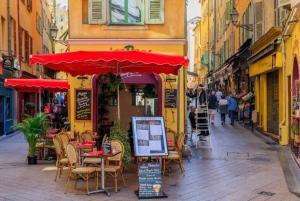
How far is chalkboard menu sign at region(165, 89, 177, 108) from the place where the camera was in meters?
13.1

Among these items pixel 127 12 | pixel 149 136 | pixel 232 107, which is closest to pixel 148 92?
pixel 127 12

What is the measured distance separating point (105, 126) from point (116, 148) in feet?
16.6

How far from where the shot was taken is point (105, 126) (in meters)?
14.0

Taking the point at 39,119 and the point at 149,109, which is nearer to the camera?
the point at 39,119

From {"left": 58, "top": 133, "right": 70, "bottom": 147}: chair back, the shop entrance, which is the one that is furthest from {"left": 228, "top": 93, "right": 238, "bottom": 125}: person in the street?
{"left": 58, "top": 133, "right": 70, "bottom": 147}: chair back

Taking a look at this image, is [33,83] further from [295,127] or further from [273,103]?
[273,103]

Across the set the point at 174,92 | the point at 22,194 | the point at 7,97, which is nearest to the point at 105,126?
the point at 174,92

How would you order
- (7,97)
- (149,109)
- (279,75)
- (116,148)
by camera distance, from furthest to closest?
(7,97)
(279,75)
(149,109)
(116,148)

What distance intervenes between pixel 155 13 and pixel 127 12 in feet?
2.83

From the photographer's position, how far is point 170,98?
43.2 ft

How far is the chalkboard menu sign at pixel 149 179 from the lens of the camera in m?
8.02

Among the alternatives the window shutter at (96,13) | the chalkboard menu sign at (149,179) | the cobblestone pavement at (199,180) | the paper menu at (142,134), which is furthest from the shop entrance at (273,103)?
the chalkboard menu sign at (149,179)

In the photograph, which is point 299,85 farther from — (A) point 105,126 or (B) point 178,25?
(A) point 105,126

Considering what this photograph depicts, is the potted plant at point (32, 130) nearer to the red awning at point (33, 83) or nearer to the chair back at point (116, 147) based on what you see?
the red awning at point (33, 83)
